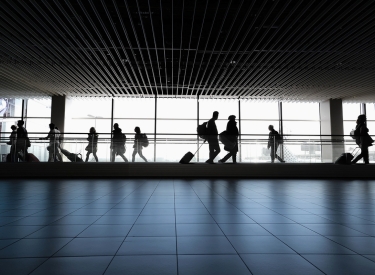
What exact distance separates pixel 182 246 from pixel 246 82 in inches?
435

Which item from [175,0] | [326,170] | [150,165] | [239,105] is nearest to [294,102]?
[239,105]

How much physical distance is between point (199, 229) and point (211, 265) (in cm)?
89

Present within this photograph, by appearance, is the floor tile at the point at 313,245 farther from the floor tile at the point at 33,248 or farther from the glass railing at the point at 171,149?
the glass railing at the point at 171,149

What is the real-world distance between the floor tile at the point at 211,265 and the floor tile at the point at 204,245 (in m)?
0.10

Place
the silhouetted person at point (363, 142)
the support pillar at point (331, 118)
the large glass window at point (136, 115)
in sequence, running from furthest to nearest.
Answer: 1. the large glass window at point (136, 115)
2. the support pillar at point (331, 118)
3. the silhouetted person at point (363, 142)

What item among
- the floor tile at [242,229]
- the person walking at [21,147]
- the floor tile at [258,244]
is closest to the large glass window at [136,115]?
the person walking at [21,147]

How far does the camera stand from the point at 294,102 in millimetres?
16828

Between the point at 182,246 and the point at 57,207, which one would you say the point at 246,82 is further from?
the point at 182,246

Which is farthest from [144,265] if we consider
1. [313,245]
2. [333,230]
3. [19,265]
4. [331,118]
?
[331,118]

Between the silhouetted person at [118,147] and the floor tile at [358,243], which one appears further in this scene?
the silhouetted person at [118,147]

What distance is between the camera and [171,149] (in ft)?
33.9

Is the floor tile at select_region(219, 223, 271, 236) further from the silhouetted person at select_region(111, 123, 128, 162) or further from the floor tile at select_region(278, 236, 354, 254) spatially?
the silhouetted person at select_region(111, 123, 128, 162)

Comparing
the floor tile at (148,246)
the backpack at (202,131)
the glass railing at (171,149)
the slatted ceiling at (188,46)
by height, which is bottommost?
the floor tile at (148,246)

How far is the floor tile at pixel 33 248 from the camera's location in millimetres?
2033
